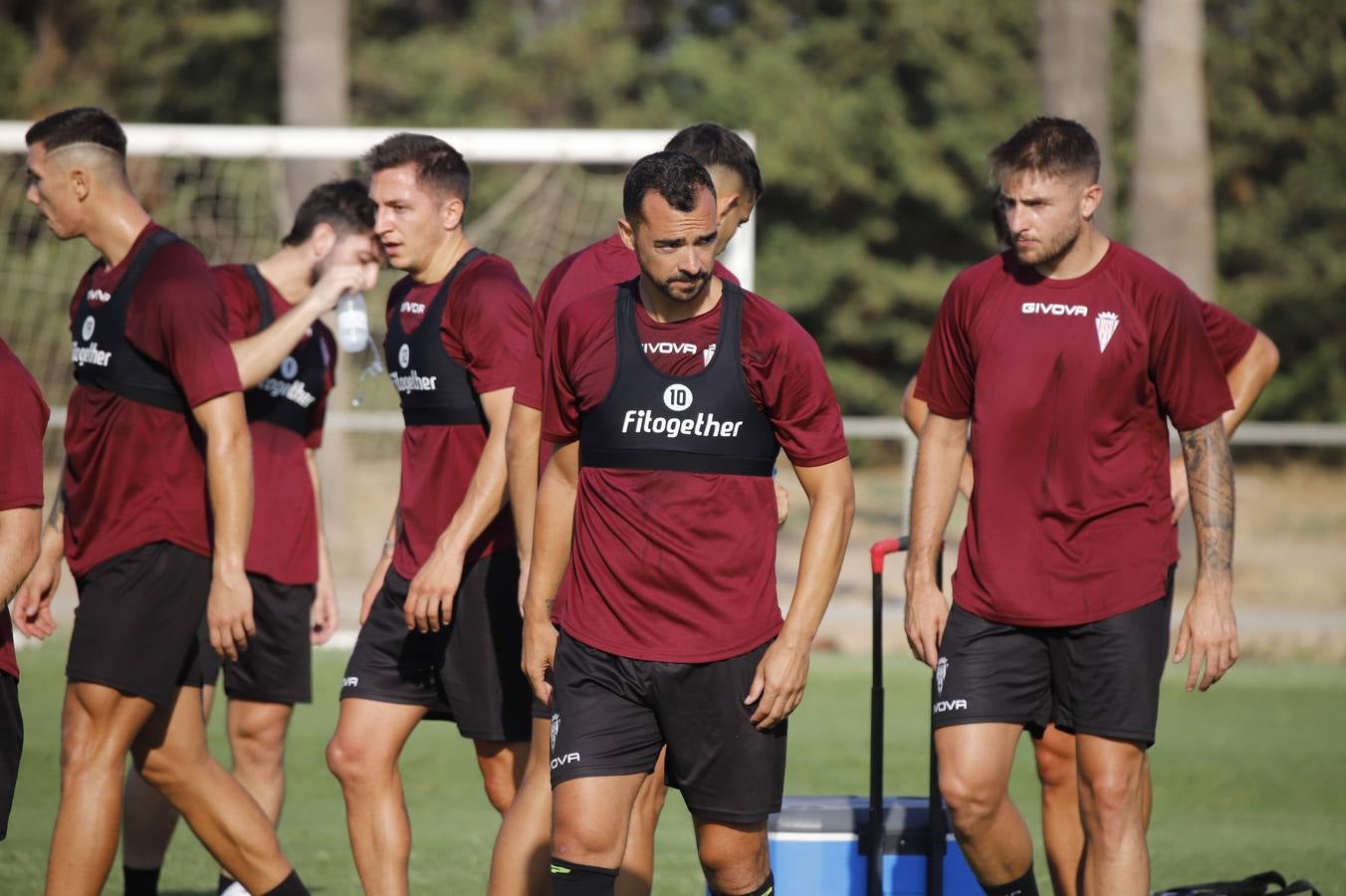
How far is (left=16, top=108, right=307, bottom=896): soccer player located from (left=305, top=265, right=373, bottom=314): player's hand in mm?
578

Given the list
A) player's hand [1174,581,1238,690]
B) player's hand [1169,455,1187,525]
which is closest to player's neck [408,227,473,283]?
player's hand [1169,455,1187,525]

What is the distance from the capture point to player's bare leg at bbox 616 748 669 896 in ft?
15.9

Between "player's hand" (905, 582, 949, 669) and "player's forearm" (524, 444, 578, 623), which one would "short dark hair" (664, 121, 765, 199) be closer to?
"player's forearm" (524, 444, 578, 623)

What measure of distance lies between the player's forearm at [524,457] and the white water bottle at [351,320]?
4.66 feet

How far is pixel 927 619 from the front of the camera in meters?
5.30

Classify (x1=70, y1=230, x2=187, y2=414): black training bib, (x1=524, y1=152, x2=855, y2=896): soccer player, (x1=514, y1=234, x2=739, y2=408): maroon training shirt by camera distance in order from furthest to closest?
(x1=70, y1=230, x2=187, y2=414): black training bib < (x1=514, y1=234, x2=739, y2=408): maroon training shirt < (x1=524, y1=152, x2=855, y2=896): soccer player

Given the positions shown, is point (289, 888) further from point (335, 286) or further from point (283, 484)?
point (335, 286)

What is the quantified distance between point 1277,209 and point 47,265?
20.2 metres

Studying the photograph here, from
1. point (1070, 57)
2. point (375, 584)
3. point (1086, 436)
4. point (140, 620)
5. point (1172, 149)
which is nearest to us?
point (1086, 436)

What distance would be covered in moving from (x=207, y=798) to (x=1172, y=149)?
516 inches

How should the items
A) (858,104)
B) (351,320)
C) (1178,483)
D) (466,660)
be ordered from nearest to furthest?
(466,660)
(1178,483)
(351,320)
(858,104)

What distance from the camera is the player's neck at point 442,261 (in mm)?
5680

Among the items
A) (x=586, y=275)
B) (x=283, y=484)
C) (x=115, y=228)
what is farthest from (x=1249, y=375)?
(x=115, y=228)

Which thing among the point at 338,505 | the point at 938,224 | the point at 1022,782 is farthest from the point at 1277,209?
the point at 1022,782
